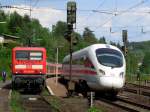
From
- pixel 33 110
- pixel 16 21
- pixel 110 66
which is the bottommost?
pixel 33 110

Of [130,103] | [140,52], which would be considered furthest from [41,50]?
[140,52]

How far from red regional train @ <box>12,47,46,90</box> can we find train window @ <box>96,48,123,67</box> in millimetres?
6886

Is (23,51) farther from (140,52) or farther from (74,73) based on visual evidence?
(140,52)

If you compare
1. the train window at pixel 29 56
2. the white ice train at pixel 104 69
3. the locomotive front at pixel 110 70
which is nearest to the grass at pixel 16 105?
the white ice train at pixel 104 69

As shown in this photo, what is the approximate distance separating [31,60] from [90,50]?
6.78 meters

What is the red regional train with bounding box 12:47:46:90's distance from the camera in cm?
3631

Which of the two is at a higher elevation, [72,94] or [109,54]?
[109,54]

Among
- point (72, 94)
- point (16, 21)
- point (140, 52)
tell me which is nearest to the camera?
point (72, 94)

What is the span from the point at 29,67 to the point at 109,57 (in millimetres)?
8241

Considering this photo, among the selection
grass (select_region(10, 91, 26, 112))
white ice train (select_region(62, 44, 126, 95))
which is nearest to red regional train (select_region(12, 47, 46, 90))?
white ice train (select_region(62, 44, 126, 95))

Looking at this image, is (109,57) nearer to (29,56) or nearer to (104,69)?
(104,69)

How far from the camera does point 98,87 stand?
29719 mm

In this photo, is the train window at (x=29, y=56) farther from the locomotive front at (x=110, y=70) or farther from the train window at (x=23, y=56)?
the locomotive front at (x=110, y=70)

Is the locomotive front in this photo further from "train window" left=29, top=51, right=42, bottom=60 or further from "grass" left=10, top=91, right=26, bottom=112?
"train window" left=29, top=51, right=42, bottom=60
